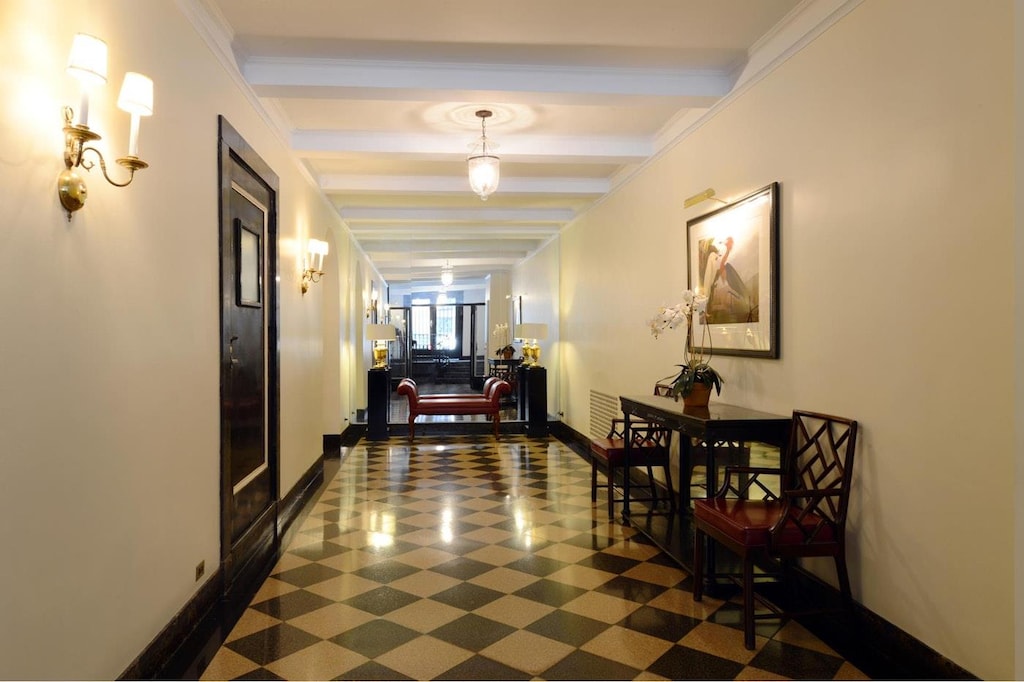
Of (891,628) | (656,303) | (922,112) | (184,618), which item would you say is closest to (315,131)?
(656,303)

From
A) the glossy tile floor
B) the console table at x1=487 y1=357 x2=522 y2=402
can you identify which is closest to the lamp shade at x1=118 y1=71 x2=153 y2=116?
the glossy tile floor

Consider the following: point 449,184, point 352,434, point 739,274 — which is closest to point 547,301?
point 352,434

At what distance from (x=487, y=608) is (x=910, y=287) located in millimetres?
2537

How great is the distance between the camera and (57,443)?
2.08 metres

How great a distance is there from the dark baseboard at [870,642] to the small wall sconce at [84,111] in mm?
3487

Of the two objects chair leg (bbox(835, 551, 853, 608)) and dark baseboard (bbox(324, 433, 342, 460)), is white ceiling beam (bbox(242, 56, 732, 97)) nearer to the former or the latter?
chair leg (bbox(835, 551, 853, 608))

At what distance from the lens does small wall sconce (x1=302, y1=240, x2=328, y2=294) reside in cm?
623

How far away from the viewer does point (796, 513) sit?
3.16 m

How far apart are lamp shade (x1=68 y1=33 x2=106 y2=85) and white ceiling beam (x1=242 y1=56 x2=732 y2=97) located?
225 cm

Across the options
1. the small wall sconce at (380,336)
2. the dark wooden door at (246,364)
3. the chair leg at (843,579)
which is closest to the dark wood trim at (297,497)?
the dark wooden door at (246,364)

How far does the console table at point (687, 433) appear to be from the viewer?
3723 mm

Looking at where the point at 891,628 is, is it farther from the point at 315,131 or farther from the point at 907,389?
the point at 315,131

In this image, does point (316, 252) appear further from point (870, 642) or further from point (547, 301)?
point (870, 642)

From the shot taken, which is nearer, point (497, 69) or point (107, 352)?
point (107, 352)
